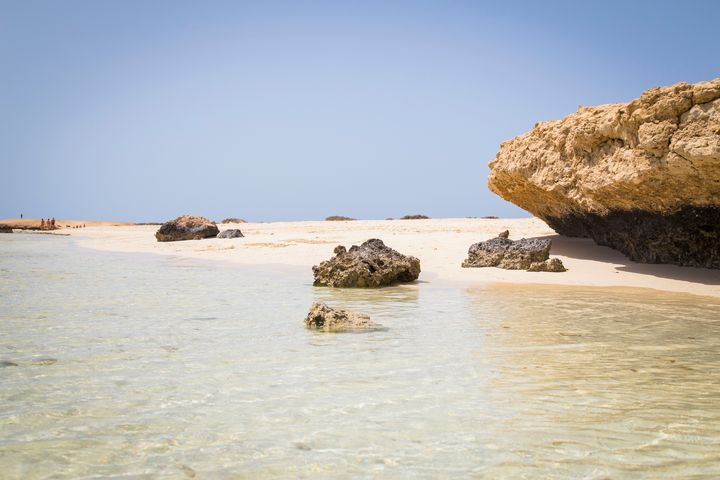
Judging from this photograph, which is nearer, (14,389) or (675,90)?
(14,389)

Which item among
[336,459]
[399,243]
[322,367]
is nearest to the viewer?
[336,459]

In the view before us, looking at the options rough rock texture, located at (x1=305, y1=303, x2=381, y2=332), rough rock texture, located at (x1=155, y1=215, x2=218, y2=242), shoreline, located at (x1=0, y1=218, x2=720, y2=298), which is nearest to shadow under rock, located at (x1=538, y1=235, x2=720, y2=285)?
shoreline, located at (x1=0, y1=218, x2=720, y2=298)

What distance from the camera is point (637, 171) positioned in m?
9.23

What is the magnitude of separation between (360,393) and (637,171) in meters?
7.51

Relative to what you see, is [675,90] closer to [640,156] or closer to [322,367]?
[640,156]

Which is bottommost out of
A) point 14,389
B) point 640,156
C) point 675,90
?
point 14,389

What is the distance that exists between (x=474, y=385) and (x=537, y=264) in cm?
754

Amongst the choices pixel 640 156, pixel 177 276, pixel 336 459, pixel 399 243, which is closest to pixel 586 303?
pixel 640 156

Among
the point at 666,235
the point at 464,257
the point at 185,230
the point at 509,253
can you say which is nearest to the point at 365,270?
the point at 509,253

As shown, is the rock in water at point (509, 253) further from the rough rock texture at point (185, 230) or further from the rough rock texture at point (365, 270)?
the rough rock texture at point (185, 230)

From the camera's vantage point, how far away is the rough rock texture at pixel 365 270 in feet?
30.2

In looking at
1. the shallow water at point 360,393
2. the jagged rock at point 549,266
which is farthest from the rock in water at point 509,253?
the shallow water at point 360,393

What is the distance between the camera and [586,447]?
2.54 meters

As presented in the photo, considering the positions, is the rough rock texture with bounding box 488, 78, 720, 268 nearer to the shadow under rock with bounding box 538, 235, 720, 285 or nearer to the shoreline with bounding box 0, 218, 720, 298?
the shadow under rock with bounding box 538, 235, 720, 285
